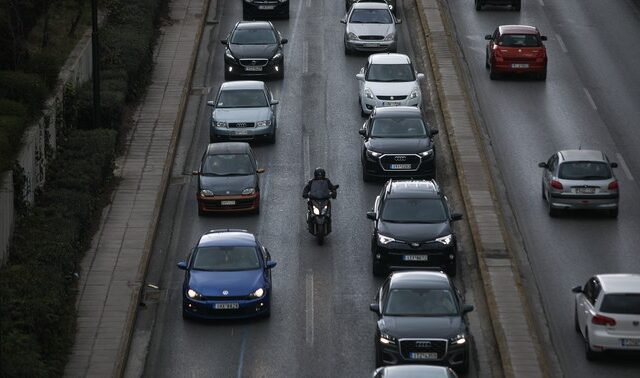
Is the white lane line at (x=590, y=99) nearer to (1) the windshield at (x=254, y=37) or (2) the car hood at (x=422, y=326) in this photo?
(1) the windshield at (x=254, y=37)

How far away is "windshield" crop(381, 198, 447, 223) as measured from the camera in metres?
32.5

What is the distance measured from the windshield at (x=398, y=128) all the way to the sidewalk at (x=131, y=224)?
5630 millimetres

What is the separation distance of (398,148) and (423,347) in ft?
42.1

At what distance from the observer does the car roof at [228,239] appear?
30719mm

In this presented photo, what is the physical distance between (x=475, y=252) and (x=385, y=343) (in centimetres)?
770

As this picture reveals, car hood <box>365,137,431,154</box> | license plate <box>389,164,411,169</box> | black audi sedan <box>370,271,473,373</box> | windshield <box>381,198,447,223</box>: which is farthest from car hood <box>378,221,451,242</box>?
car hood <box>365,137,431,154</box>

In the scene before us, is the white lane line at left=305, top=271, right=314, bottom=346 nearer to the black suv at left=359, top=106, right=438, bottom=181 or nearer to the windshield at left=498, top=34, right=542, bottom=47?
the black suv at left=359, top=106, right=438, bottom=181

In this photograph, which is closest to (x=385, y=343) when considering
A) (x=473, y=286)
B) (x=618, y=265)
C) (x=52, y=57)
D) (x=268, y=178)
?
(x=473, y=286)

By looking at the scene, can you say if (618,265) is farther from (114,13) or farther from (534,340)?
(114,13)

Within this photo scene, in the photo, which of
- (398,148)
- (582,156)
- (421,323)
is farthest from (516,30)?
(421,323)

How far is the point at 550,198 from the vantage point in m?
36.3

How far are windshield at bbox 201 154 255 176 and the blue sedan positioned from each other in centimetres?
645

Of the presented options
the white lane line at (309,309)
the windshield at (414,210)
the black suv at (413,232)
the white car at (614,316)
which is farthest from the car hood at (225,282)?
the white car at (614,316)

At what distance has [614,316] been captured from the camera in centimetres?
2662
